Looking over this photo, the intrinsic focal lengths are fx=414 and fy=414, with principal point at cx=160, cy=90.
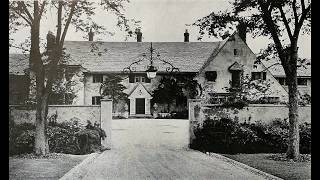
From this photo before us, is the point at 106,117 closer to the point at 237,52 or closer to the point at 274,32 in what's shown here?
the point at 274,32

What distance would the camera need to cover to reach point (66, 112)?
39.5ft

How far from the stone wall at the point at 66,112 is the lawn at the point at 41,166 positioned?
100 cm

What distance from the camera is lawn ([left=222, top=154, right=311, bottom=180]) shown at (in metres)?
8.58

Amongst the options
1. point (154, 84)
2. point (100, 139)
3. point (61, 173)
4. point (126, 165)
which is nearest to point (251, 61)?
point (154, 84)

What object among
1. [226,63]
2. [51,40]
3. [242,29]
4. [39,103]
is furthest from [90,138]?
[226,63]

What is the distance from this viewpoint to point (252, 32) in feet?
34.1

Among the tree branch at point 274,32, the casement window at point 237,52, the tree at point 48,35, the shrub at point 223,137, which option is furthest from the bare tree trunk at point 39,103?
the casement window at point 237,52

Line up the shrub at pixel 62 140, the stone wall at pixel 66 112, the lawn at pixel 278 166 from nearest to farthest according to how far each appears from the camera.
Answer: the lawn at pixel 278 166 < the stone wall at pixel 66 112 < the shrub at pixel 62 140

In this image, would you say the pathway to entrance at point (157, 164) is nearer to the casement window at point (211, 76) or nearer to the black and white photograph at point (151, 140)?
the black and white photograph at point (151, 140)

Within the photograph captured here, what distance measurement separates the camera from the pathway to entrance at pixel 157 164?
8.68 m

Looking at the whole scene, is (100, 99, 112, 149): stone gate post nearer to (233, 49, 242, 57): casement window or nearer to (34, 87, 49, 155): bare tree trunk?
(34, 87, 49, 155): bare tree trunk

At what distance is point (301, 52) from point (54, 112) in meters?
6.85

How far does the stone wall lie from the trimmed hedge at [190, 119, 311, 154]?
10.8ft
